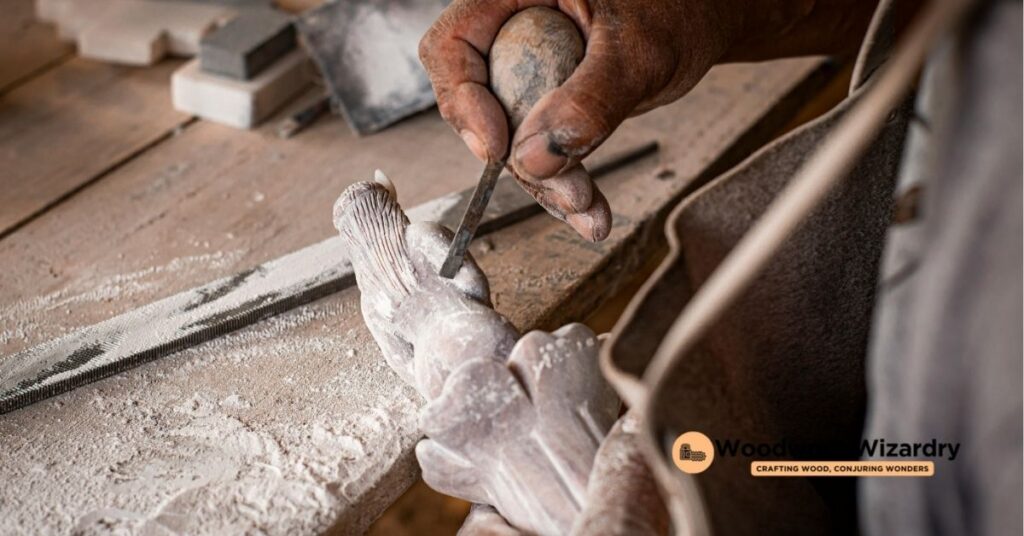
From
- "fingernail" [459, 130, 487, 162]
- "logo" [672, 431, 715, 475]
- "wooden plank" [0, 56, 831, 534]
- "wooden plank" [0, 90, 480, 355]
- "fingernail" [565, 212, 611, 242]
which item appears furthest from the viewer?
"wooden plank" [0, 90, 480, 355]

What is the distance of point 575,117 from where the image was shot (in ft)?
4.15

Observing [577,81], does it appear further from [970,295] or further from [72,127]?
[72,127]

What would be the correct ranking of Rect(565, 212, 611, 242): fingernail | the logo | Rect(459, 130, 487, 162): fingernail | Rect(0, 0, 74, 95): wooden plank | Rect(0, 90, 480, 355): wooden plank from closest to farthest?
1. the logo
2. Rect(459, 130, 487, 162): fingernail
3. Rect(565, 212, 611, 242): fingernail
4. Rect(0, 90, 480, 355): wooden plank
5. Rect(0, 0, 74, 95): wooden plank

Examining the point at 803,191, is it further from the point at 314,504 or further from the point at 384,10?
the point at 384,10

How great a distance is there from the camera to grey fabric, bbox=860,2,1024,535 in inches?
24.0

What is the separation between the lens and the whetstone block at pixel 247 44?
216cm

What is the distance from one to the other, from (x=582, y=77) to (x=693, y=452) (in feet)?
2.10

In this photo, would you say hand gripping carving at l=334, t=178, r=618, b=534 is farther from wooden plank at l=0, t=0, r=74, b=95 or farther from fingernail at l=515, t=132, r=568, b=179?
wooden plank at l=0, t=0, r=74, b=95

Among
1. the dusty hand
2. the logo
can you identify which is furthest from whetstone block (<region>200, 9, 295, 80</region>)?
the logo

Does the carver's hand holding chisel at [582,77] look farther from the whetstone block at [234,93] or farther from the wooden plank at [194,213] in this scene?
the whetstone block at [234,93]

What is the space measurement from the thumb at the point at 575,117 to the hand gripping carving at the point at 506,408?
19cm

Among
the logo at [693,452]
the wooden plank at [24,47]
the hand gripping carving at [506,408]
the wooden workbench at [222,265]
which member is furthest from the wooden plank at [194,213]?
the logo at [693,452]

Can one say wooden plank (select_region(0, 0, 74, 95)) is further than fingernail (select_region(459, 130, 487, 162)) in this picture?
Yes

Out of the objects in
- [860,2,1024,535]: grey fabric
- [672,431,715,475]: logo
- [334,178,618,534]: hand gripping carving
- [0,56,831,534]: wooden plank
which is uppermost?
[860,2,1024,535]: grey fabric
